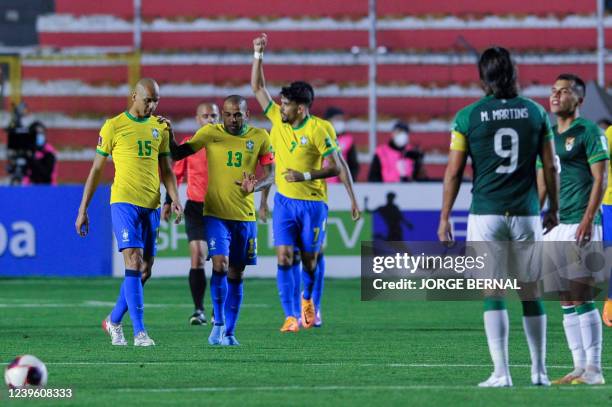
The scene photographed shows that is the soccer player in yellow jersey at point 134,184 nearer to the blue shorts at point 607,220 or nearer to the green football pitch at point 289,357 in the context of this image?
the green football pitch at point 289,357

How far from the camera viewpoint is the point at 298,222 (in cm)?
1425

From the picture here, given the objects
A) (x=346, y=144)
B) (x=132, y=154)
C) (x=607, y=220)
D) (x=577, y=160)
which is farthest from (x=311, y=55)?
(x=577, y=160)

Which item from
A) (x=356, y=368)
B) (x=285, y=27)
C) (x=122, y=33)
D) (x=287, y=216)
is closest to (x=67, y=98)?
(x=122, y=33)

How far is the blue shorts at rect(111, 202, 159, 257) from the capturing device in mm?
11992

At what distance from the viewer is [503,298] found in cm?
895

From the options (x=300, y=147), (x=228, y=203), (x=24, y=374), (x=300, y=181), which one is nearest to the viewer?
(x=24, y=374)

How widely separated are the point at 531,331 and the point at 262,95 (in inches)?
217

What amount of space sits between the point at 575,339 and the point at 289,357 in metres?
2.40

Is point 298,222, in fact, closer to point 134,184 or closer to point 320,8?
point 134,184

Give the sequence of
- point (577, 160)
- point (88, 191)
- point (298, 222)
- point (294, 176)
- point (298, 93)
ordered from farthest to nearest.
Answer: point (298, 222) < point (298, 93) < point (294, 176) < point (88, 191) < point (577, 160)

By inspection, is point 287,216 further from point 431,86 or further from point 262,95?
point 431,86

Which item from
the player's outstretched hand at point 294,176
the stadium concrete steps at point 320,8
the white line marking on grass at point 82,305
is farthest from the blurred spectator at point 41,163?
the player's outstretched hand at point 294,176

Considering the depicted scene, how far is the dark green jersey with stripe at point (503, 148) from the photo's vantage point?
29.2 ft

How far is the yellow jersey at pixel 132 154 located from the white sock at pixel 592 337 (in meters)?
3.96
